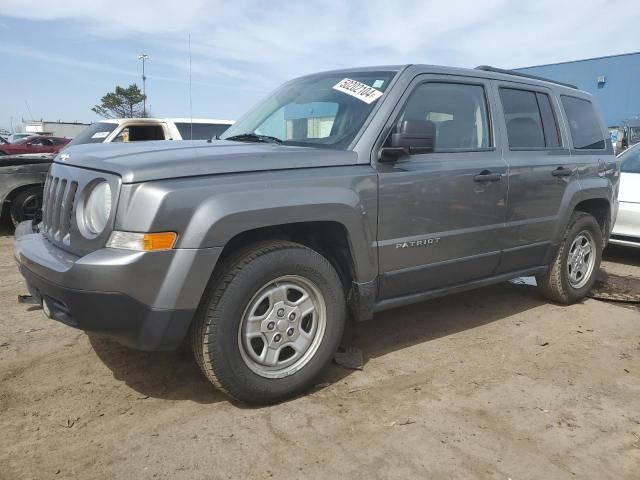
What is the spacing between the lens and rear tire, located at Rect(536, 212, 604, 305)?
464 centimetres

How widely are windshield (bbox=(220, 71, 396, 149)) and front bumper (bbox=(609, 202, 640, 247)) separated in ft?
14.3

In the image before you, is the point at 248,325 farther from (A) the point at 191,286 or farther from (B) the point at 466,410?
(B) the point at 466,410

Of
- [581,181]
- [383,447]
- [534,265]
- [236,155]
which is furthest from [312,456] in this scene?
[581,181]

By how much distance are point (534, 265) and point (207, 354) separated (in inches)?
115

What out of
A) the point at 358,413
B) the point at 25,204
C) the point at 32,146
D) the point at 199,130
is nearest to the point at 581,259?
the point at 358,413

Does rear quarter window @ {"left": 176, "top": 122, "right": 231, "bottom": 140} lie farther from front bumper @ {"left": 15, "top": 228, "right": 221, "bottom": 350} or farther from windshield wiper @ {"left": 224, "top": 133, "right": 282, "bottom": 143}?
front bumper @ {"left": 15, "top": 228, "right": 221, "bottom": 350}

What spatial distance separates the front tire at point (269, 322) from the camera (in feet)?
8.77

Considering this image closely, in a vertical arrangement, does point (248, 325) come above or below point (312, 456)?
above

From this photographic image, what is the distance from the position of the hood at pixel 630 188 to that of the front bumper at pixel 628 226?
71mm

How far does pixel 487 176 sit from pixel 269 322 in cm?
186

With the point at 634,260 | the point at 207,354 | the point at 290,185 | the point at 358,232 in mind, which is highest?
the point at 290,185

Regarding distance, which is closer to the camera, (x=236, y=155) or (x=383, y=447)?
(x=383, y=447)

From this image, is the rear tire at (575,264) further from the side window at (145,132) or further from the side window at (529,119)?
the side window at (145,132)

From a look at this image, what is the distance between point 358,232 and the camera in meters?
3.07
